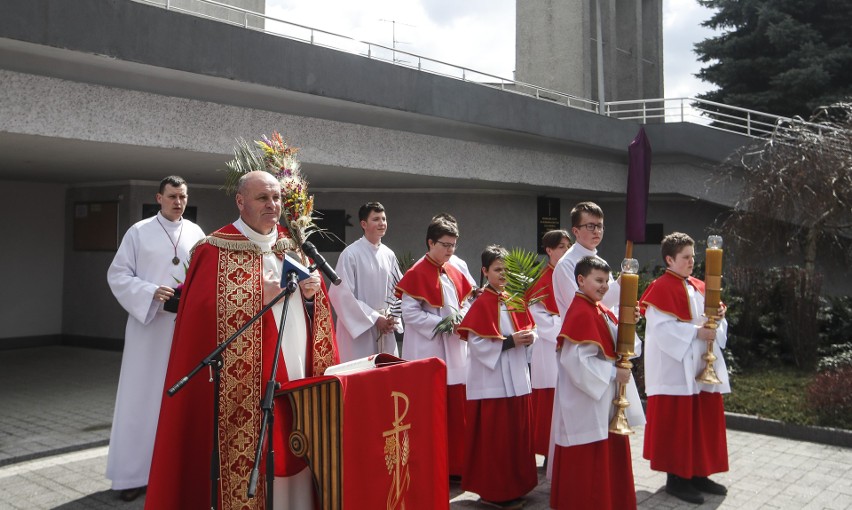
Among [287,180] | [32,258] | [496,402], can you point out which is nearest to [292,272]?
[287,180]

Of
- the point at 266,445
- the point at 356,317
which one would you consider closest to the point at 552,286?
the point at 356,317

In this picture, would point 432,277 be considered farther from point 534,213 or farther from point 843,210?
point 534,213

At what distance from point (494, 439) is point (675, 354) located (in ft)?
5.35

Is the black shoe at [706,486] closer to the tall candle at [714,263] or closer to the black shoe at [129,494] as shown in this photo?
the tall candle at [714,263]

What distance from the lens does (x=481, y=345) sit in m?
5.93

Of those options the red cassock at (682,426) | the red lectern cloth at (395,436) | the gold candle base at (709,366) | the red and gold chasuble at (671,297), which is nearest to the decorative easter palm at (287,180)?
the red lectern cloth at (395,436)

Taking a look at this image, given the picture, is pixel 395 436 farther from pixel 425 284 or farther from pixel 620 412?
pixel 425 284

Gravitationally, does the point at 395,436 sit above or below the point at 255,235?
below

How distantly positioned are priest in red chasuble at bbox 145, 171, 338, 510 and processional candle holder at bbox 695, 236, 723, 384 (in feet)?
10.8

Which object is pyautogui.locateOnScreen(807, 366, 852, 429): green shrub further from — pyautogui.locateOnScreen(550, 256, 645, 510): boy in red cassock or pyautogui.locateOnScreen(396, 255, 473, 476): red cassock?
pyautogui.locateOnScreen(396, 255, 473, 476): red cassock

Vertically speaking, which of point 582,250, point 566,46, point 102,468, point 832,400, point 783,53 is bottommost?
point 102,468

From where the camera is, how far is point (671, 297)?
20.7 ft

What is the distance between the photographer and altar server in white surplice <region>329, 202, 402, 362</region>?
275 inches

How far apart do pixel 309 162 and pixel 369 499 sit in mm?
7900
